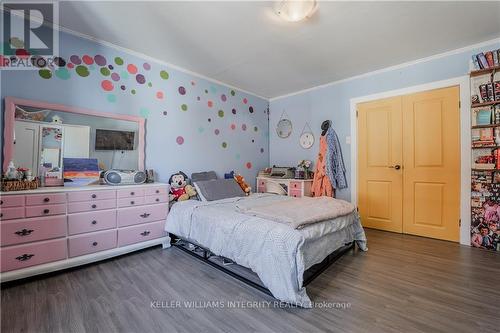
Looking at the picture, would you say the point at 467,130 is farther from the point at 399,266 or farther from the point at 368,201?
the point at 399,266

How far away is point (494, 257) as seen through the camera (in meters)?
2.45

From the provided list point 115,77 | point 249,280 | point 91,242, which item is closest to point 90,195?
point 91,242

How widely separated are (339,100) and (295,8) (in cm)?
225

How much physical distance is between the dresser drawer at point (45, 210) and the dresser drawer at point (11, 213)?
43mm

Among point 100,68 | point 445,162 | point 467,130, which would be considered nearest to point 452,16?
point 467,130

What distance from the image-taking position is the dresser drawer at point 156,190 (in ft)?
8.84

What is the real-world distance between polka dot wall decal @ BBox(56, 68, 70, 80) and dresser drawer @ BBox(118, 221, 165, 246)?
180 centimetres

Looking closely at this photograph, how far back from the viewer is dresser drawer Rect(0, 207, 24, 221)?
1.84 meters

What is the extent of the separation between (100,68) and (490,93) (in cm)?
467

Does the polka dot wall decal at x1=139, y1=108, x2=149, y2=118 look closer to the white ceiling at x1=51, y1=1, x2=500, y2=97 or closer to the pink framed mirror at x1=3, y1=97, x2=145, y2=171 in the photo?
the pink framed mirror at x1=3, y1=97, x2=145, y2=171

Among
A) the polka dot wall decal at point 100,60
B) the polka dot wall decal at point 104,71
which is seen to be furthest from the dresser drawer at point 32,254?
the polka dot wall decal at point 100,60

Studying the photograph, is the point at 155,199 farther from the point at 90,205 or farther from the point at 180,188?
the point at 90,205

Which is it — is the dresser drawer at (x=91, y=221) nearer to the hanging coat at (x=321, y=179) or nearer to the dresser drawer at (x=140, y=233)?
the dresser drawer at (x=140, y=233)

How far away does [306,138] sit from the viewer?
439cm
